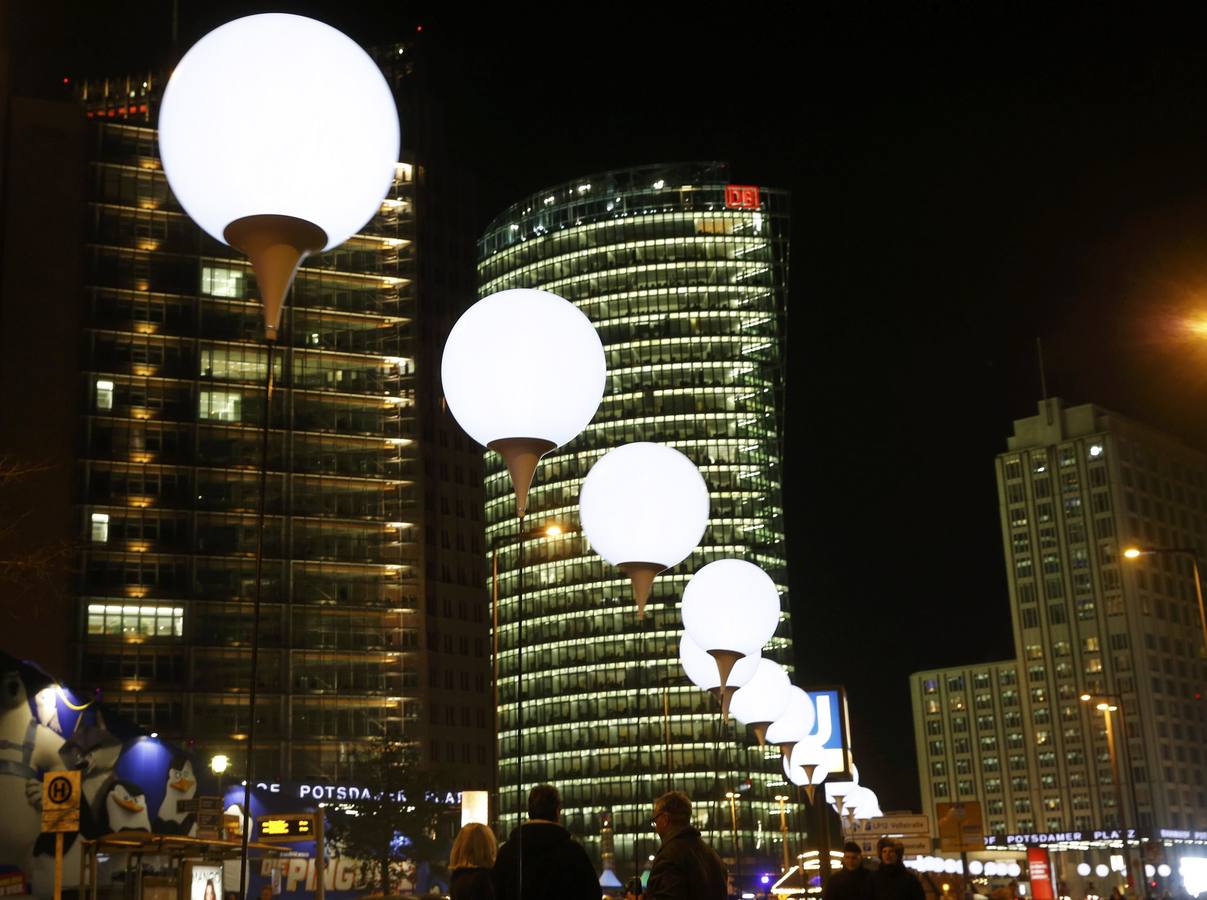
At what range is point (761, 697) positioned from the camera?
40.4ft

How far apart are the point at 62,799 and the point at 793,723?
6594 millimetres

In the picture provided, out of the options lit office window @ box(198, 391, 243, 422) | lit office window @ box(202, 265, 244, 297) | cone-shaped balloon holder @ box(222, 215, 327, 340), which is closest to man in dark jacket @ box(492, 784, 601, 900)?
cone-shaped balloon holder @ box(222, 215, 327, 340)

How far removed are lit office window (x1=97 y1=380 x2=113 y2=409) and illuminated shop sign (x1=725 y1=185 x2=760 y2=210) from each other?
61679mm

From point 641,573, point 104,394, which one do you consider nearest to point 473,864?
point 641,573

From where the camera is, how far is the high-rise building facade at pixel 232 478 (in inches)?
2931

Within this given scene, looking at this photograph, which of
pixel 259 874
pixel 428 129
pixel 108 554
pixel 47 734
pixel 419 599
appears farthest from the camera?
pixel 428 129

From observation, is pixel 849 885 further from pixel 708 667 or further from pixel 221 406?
pixel 221 406

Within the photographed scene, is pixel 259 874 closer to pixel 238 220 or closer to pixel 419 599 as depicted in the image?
pixel 419 599

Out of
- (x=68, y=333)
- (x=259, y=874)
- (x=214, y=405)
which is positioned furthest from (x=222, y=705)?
(x=259, y=874)

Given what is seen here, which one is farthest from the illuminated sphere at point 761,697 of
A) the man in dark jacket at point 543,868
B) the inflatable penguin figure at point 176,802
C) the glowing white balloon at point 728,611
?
the inflatable penguin figure at point 176,802

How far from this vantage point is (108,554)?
74375mm

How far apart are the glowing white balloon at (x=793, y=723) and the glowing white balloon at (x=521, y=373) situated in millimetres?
7288

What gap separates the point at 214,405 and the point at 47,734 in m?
52.9

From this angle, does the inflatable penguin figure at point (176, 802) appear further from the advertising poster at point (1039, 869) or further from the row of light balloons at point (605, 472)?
the advertising poster at point (1039, 869)
